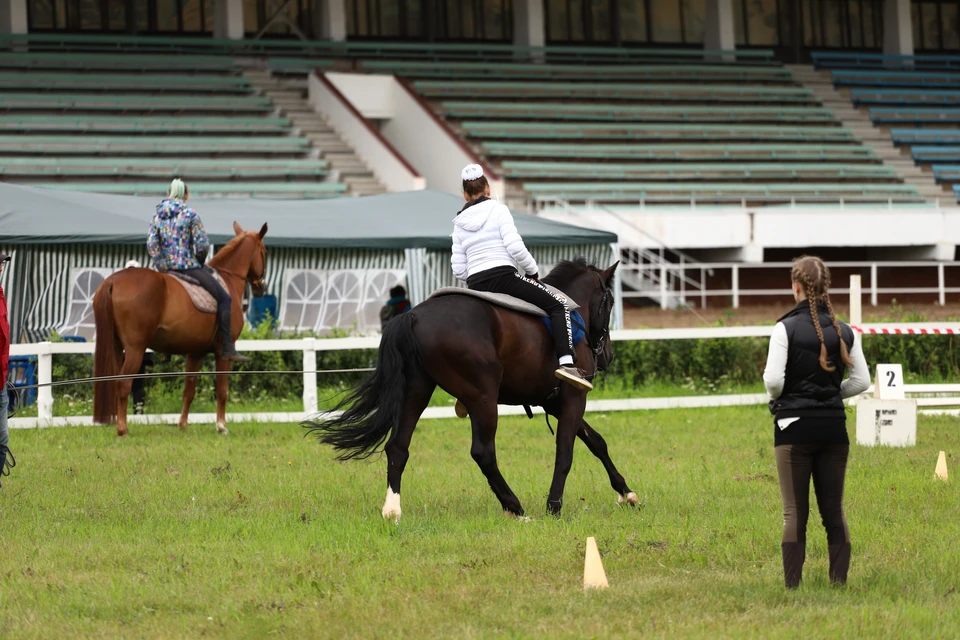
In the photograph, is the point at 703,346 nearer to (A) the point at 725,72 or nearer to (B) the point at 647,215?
(B) the point at 647,215

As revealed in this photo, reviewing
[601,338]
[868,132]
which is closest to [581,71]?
[868,132]

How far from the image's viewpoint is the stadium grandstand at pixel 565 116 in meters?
28.3

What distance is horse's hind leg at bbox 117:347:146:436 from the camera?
13023mm

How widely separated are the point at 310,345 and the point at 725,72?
87.0ft

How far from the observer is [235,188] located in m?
27.0

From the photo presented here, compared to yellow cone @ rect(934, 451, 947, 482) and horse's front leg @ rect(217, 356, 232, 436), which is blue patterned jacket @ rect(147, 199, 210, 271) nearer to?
horse's front leg @ rect(217, 356, 232, 436)

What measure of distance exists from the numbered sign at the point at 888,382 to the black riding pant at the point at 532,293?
17.5 ft

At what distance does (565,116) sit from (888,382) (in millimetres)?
21955

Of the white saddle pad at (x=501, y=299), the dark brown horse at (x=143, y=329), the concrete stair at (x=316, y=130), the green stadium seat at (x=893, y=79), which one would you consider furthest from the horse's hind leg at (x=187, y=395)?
Result: the green stadium seat at (x=893, y=79)

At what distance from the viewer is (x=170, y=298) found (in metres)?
13.3

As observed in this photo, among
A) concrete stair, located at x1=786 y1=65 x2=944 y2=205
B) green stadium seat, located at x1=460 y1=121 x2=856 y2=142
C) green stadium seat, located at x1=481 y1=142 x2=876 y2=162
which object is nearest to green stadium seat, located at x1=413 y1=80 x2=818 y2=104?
concrete stair, located at x1=786 y1=65 x2=944 y2=205

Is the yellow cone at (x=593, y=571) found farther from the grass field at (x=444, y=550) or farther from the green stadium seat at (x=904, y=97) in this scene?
the green stadium seat at (x=904, y=97)

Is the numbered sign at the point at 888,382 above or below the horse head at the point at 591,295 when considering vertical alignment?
below

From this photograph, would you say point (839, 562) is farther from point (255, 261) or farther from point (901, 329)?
point (901, 329)
